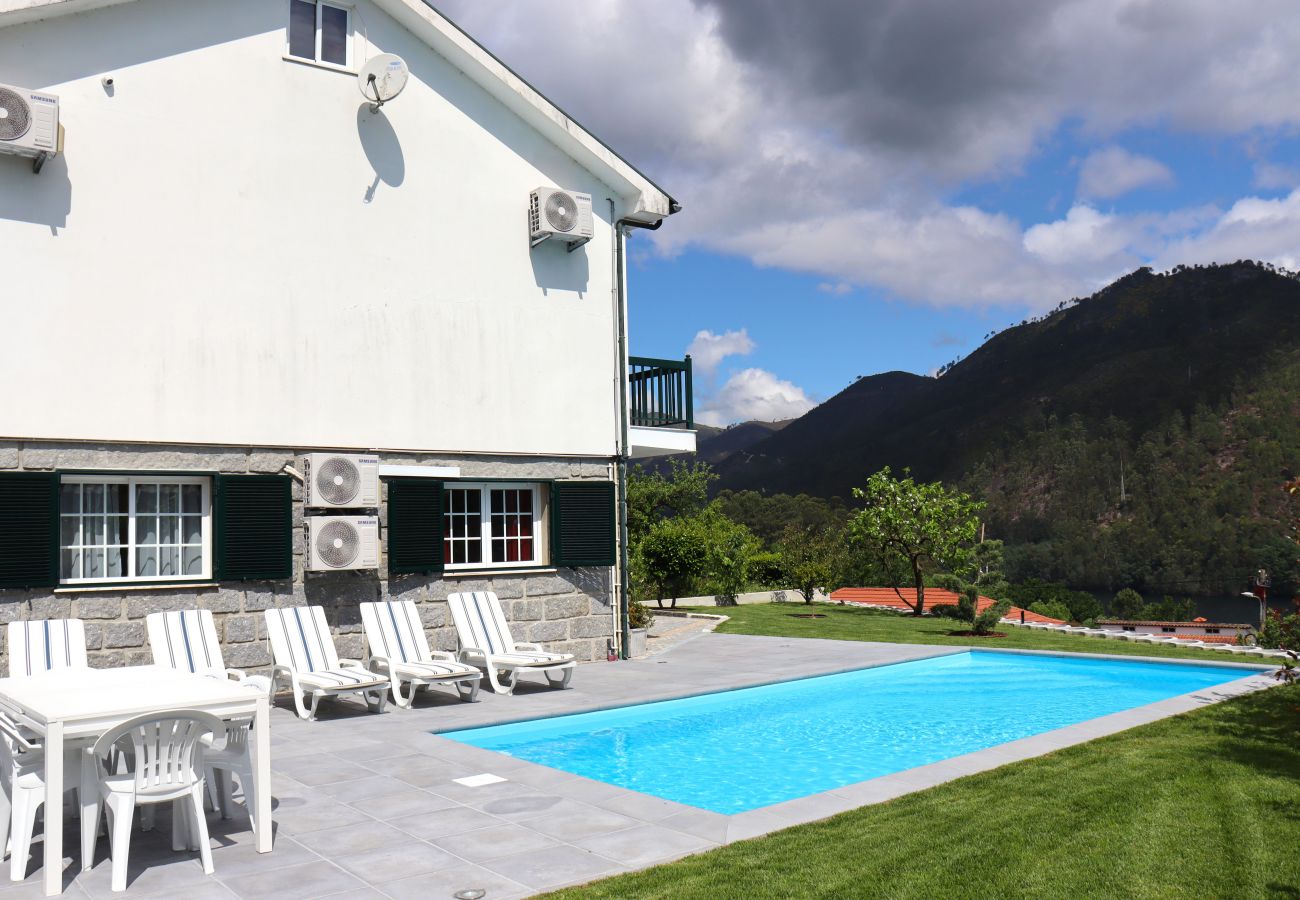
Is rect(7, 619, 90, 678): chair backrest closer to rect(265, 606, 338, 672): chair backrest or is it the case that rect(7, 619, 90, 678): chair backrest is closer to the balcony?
rect(265, 606, 338, 672): chair backrest

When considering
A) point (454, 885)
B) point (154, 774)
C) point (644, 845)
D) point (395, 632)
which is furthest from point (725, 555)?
point (154, 774)

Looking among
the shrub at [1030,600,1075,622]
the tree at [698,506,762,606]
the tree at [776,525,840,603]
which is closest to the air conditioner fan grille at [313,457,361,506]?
the tree at [698,506,762,606]

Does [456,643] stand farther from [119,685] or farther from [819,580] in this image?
[819,580]

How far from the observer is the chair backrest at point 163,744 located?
531cm

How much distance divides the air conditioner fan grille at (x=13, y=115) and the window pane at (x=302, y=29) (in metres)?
3.13

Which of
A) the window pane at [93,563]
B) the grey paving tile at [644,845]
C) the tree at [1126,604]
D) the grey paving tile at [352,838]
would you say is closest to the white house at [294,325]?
the window pane at [93,563]

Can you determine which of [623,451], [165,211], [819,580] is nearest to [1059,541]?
[819,580]

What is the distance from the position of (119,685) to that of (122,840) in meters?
1.56

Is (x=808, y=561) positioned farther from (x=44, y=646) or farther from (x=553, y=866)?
(x=553, y=866)

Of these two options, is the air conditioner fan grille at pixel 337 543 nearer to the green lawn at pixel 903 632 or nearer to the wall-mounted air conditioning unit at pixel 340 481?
the wall-mounted air conditioning unit at pixel 340 481

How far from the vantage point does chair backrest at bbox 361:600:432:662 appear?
446 inches

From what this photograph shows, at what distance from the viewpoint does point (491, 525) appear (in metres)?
13.5

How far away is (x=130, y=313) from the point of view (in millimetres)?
10625

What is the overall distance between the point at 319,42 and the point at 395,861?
10009 mm
